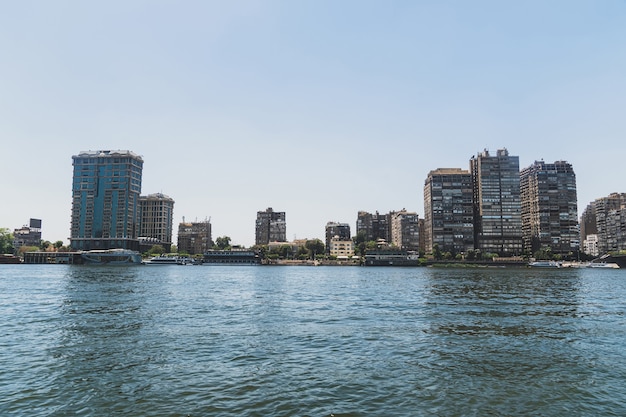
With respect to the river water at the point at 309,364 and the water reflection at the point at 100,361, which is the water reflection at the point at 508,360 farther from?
the water reflection at the point at 100,361

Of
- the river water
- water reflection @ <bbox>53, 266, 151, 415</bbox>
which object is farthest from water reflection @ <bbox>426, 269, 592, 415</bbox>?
water reflection @ <bbox>53, 266, 151, 415</bbox>

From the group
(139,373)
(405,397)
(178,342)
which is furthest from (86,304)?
(405,397)

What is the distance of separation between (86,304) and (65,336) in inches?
809

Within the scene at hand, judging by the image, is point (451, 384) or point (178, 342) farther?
point (178, 342)

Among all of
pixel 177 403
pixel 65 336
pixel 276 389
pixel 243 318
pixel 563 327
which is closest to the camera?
pixel 177 403

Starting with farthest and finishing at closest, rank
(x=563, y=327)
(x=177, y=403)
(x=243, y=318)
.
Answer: (x=243, y=318) → (x=563, y=327) → (x=177, y=403)

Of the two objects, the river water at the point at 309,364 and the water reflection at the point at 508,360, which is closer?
the river water at the point at 309,364

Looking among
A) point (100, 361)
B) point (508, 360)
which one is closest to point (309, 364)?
Result: point (508, 360)

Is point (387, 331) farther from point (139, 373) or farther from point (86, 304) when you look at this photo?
point (86, 304)

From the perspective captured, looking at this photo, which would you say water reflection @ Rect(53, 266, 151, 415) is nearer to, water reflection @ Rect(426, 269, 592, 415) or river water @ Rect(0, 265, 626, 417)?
river water @ Rect(0, 265, 626, 417)

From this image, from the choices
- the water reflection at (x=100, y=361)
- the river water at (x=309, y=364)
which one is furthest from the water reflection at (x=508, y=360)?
the water reflection at (x=100, y=361)

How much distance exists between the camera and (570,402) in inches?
677

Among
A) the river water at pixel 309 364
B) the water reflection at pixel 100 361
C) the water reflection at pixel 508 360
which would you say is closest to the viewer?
the river water at pixel 309 364

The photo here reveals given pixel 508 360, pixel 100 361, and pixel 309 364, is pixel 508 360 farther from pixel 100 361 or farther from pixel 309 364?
pixel 100 361
